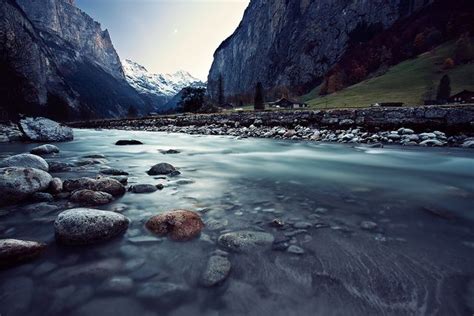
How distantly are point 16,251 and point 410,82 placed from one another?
8113 cm

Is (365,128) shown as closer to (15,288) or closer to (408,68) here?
(15,288)

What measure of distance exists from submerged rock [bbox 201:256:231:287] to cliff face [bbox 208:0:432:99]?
123 meters

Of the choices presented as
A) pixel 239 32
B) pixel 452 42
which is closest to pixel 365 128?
pixel 452 42

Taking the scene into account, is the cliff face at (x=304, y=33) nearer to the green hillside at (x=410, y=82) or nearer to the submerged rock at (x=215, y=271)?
the green hillside at (x=410, y=82)

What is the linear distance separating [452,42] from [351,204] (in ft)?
369

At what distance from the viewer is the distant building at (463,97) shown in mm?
48469

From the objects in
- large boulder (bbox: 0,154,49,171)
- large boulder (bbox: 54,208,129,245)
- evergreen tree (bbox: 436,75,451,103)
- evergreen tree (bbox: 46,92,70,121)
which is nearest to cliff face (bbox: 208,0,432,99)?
evergreen tree (bbox: 436,75,451,103)

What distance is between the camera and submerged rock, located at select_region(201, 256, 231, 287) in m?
2.68

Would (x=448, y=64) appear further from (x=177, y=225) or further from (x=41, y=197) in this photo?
(x=41, y=197)

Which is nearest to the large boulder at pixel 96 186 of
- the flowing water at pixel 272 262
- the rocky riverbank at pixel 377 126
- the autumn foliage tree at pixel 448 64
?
the flowing water at pixel 272 262

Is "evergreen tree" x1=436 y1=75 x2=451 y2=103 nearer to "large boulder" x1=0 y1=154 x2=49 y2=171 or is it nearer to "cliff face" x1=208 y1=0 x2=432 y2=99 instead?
"large boulder" x1=0 y1=154 x2=49 y2=171

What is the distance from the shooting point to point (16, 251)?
2906 mm

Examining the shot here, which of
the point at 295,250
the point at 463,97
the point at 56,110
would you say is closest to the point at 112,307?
the point at 295,250

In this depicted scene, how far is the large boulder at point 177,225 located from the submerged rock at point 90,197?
1478 mm
